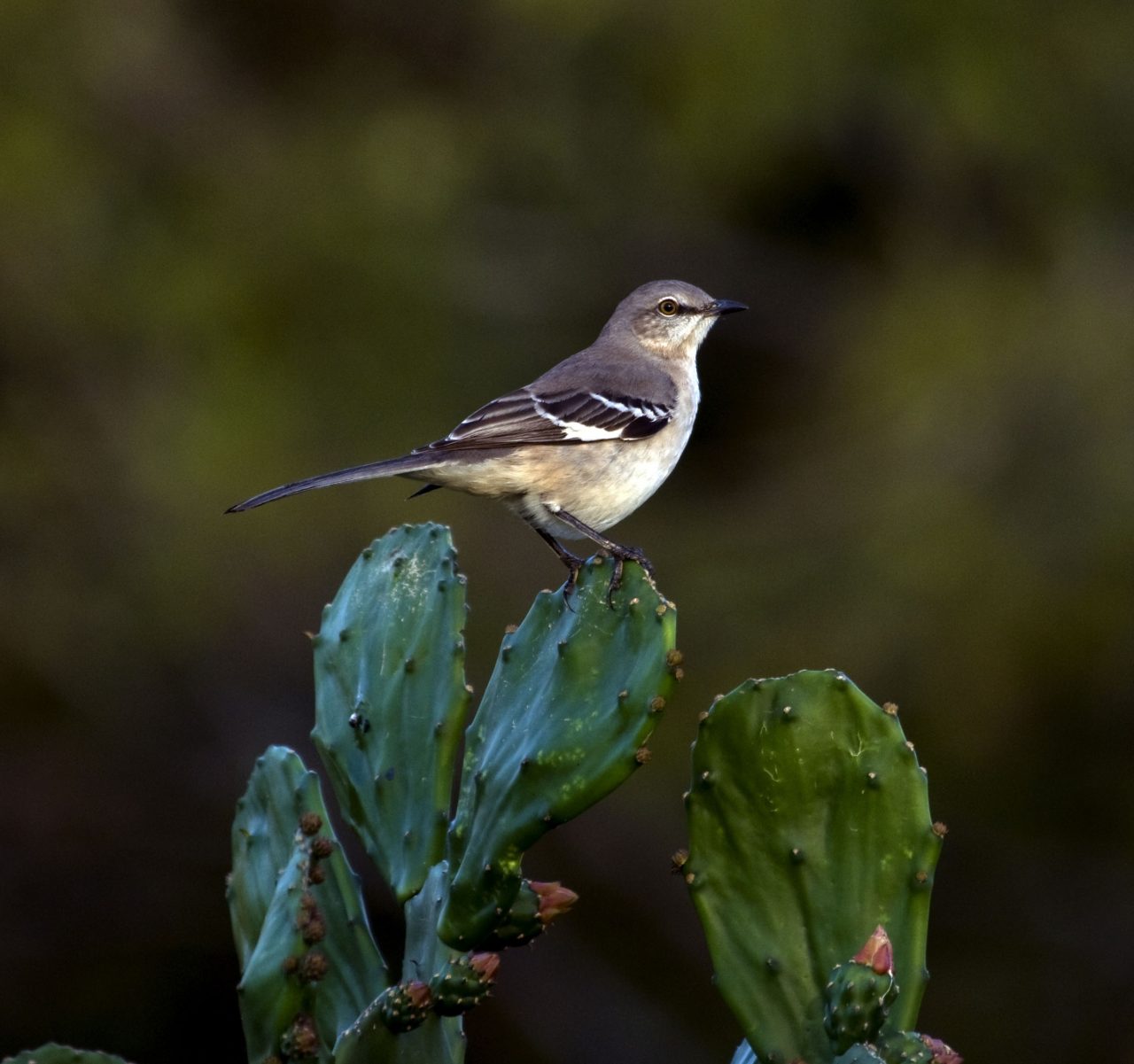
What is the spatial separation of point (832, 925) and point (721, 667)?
678 cm

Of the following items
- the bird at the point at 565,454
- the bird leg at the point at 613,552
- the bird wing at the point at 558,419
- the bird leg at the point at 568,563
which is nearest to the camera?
the bird leg at the point at 613,552

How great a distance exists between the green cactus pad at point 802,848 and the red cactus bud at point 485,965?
0.41 m

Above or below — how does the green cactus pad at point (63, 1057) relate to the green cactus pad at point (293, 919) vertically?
below

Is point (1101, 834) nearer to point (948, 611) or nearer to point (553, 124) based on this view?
point (948, 611)

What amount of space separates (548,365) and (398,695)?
284 inches

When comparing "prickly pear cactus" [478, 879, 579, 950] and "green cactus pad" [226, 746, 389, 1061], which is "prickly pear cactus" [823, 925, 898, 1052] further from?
"green cactus pad" [226, 746, 389, 1061]

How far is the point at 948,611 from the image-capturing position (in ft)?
32.3

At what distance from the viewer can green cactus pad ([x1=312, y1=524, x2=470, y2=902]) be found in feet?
11.5

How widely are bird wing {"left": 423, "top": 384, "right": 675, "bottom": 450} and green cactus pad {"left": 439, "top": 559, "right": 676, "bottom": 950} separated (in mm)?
1332

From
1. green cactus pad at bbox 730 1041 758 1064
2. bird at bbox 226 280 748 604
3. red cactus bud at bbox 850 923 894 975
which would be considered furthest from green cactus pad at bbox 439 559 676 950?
bird at bbox 226 280 748 604

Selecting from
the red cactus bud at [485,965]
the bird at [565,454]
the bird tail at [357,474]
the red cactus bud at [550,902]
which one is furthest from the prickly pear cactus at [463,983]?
the bird tail at [357,474]

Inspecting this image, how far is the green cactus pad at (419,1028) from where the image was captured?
3248 millimetres

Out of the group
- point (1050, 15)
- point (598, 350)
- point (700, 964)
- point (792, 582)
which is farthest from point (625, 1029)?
point (1050, 15)

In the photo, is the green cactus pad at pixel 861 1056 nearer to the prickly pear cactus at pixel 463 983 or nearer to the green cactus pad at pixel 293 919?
the prickly pear cactus at pixel 463 983
